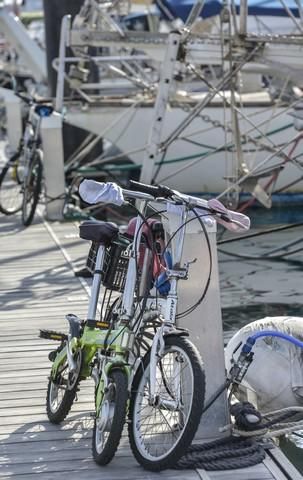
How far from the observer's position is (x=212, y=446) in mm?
4969

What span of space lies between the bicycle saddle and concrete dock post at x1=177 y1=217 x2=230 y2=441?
0.42 meters

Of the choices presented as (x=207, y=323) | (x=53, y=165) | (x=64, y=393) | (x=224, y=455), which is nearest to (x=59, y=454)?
(x=64, y=393)

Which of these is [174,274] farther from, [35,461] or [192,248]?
[35,461]

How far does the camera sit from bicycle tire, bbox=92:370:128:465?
4.69m

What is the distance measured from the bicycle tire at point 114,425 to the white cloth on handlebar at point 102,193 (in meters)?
0.77

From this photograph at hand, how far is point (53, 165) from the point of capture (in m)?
12.1

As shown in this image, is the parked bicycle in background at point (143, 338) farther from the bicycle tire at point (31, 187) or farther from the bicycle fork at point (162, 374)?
the bicycle tire at point (31, 187)

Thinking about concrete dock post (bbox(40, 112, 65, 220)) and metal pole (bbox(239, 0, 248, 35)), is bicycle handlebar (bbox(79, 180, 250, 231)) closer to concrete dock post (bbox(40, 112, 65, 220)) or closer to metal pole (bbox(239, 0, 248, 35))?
metal pole (bbox(239, 0, 248, 35))

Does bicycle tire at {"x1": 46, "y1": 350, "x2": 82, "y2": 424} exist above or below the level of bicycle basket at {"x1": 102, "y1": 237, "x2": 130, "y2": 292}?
below

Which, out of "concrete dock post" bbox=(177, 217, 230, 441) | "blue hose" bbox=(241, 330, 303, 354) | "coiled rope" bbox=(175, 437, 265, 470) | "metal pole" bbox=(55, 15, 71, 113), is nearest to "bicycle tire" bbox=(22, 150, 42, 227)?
"metal pole" bbox=(55, 15, 71, 113)

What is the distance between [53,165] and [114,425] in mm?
7627

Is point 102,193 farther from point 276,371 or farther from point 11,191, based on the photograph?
point 11,191

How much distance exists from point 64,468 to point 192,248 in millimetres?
1172

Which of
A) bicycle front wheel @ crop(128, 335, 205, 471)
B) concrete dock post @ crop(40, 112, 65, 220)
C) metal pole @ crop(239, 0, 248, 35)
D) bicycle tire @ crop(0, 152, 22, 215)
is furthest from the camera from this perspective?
bicycle tire @ crop(0, 152, 22, 215)
